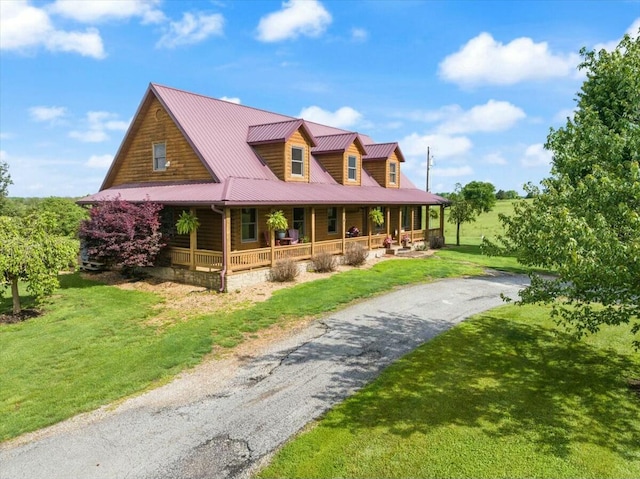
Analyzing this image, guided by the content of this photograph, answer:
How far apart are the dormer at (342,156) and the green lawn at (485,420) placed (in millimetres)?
17411

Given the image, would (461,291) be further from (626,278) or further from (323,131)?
(323,131)

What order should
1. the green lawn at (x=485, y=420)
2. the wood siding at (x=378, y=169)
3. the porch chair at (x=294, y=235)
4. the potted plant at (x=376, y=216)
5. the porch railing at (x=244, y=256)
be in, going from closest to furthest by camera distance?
the green lawn at (x=485, y=420) → the porch railing at (x=244, y=256) → the porch chair at (x=294, y=235) → the potted plant at (x=376, y=216) → the wood siding at (x=378, y=169)

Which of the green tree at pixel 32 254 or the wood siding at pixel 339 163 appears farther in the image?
the wood siding at pixel 339 163

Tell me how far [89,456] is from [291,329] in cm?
619

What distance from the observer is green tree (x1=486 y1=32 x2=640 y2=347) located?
5.93 meters

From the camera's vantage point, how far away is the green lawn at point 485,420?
5719mm

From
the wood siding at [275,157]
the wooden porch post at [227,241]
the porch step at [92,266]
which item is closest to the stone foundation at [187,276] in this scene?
the wooden porch post at [227,241]

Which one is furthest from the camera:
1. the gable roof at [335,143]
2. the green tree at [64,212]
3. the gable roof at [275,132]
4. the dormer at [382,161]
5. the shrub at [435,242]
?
the green tree at [64,212]

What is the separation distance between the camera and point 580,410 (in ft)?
24.0

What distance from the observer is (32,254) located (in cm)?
1305

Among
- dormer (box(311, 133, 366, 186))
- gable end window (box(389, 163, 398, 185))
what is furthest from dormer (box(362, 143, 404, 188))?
dormer (box(311, 133, 366, 186))

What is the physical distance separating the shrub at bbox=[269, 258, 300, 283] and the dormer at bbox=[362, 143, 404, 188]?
1489cm

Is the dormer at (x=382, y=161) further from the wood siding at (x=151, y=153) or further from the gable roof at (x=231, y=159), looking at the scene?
the wood siding at (x=151, y=153)

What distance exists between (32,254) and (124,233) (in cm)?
457
